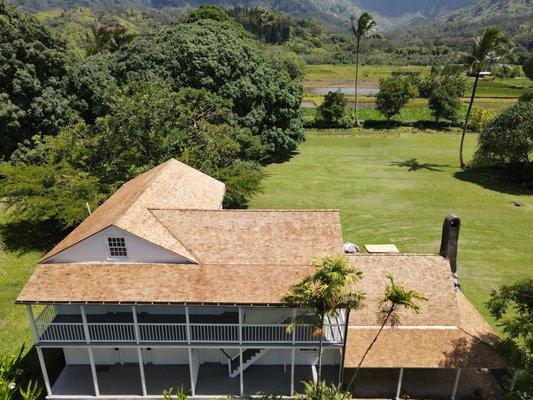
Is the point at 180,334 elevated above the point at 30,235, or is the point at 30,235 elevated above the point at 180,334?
the point at 180,334

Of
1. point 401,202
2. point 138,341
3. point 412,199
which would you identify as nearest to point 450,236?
point 138,341

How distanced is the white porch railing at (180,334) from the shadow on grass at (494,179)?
3539 cm

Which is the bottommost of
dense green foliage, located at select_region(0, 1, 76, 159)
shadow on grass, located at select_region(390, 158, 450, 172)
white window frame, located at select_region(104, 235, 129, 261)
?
shadow on grass, located at select_region(390, 158, 450, 172)

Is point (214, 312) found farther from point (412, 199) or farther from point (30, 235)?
point (412, 199)

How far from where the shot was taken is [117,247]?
2027cm

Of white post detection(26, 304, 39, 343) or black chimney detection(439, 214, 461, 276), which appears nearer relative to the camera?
white post detection(26, 304, 39, 343)

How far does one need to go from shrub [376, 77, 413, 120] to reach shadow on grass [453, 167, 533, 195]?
20.2 metres

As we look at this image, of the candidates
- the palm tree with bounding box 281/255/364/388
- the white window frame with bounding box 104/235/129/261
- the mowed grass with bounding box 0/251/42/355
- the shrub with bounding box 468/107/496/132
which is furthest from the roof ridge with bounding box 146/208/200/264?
the shrub with bounding box 468/107/496/132

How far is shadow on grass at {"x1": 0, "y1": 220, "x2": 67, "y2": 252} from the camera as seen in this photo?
3472cm

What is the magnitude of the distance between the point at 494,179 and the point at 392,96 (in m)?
23.9

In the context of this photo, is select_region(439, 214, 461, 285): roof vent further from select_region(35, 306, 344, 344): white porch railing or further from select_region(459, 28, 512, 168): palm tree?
select_region(459, 28, 512, 168): palm tree

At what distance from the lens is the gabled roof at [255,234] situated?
67.0 ft

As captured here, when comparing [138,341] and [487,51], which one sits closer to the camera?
[138,341]

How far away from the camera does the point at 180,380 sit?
70.0 feet
